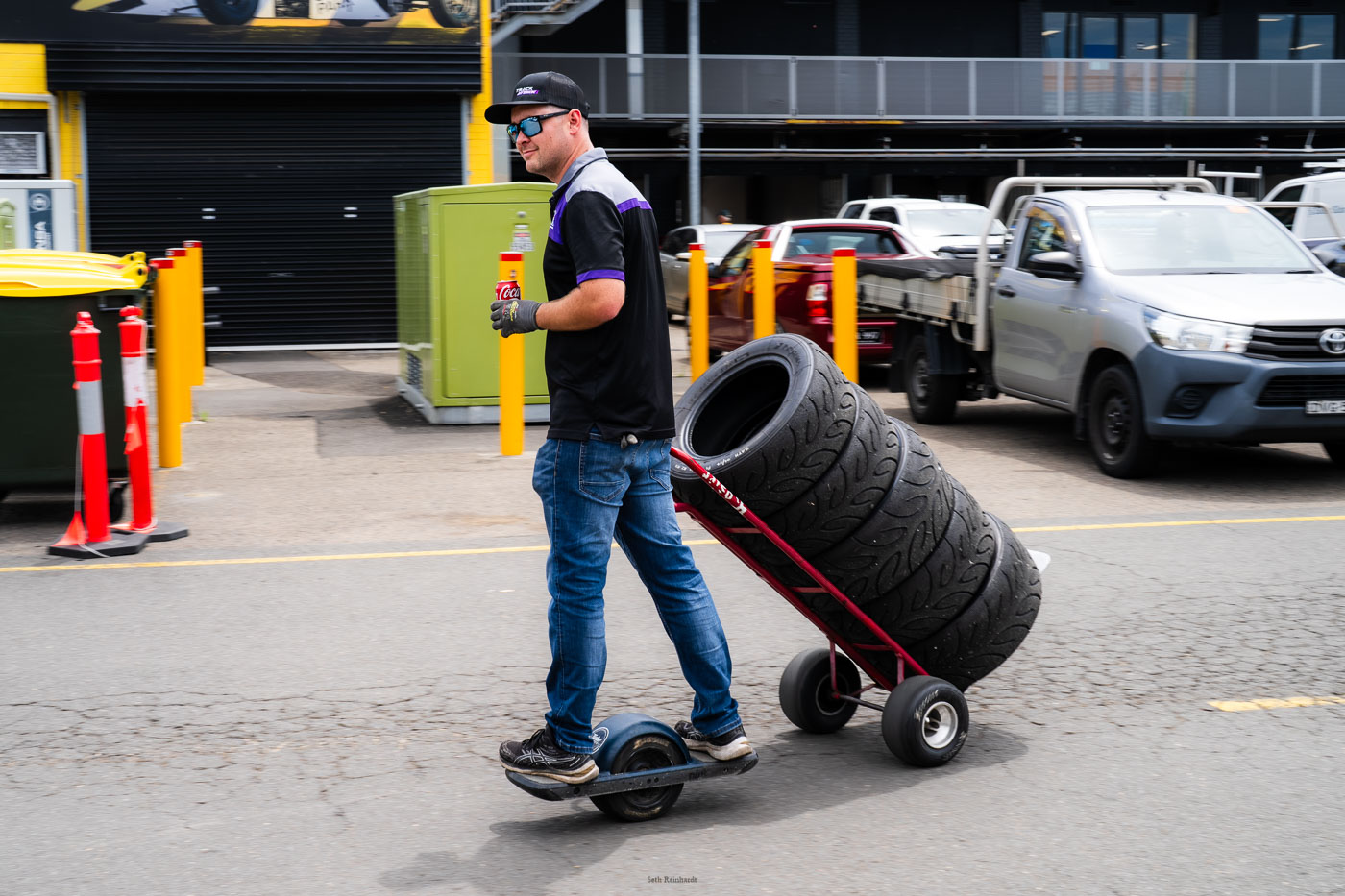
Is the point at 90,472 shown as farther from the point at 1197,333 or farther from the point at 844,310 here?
the point at 844,310

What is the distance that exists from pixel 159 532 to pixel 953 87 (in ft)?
93.8

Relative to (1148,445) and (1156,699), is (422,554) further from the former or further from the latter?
(1148,445)

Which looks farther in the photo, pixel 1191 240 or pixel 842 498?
pixel 1191 240

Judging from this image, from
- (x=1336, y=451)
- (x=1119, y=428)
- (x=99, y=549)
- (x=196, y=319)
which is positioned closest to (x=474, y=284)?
(x=196, y=319)

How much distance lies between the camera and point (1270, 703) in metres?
5.04

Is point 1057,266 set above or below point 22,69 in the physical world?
below

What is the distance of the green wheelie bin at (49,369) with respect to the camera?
823 cm

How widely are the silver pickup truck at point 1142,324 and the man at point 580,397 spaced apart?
592 cm

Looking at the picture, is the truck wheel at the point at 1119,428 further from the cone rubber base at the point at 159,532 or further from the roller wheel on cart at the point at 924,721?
the cone rubber base at the point at 159,532

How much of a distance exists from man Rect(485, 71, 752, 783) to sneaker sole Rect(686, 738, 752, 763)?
1.27 ft

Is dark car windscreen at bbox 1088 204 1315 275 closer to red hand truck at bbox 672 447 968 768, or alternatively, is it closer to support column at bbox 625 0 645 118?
red hand truck at bbox 672 447 968 768

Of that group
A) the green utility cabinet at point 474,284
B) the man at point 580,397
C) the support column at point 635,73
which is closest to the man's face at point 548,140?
the man at point 580,397

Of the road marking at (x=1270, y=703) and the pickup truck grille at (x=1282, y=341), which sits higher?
the pickup truck grille at (x=1282, y=341)

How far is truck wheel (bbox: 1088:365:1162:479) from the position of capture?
30.6ft
